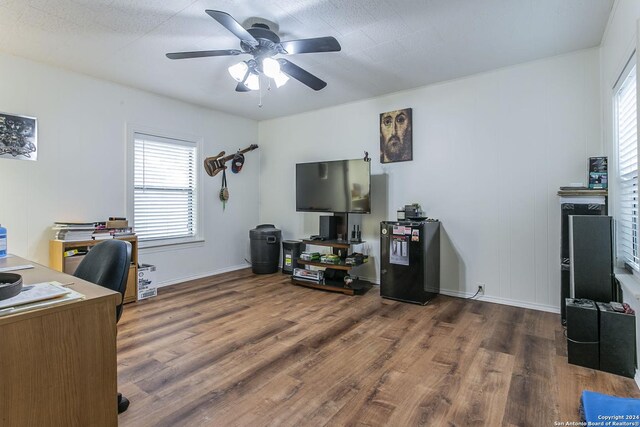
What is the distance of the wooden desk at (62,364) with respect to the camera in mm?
1062

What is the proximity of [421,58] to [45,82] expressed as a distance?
12.5 ft

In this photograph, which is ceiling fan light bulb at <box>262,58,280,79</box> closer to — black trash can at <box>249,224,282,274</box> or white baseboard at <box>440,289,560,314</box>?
black trash can at <box>249,224,282,274</box>

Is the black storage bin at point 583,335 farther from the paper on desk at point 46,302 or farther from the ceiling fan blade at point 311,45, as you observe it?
the paper on desk at point 46,302

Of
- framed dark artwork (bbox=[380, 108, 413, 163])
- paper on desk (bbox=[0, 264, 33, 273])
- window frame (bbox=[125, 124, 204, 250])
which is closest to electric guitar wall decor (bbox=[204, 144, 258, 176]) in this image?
window frame (bbox=[125, 124, 204, 250])

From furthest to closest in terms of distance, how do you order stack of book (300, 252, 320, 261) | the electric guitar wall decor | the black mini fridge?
the electric guitar wall decor
stack of book (300, 252, 320, 261)
the black mini fridge

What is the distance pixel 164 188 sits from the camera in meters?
4.33

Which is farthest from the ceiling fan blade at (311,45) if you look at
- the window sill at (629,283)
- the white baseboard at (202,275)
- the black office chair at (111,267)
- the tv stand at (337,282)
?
the white baseboard at (202,275)

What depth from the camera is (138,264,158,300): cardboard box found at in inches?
145

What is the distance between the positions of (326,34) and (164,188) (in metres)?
2.92

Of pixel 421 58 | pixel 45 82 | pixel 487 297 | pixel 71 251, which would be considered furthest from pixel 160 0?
pixel 487 297

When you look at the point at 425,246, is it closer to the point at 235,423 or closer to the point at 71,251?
the point at 235,423

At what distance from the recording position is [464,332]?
109 inches

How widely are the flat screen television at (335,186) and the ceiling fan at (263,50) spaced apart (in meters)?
1.37

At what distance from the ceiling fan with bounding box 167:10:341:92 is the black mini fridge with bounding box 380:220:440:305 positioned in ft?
5.75
